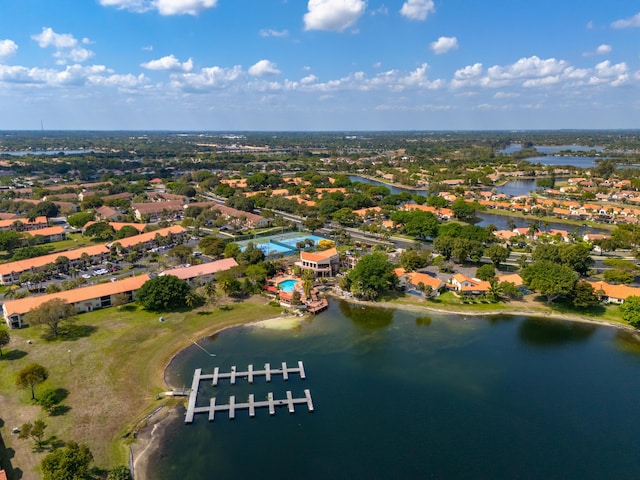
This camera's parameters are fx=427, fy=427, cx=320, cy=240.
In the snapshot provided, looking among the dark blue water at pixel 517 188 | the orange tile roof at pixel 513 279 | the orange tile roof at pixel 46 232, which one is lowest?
the orange tile roof at pixel 513 279

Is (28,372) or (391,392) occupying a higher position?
(28,372)

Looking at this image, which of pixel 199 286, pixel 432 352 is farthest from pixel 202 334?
pixel 432 352

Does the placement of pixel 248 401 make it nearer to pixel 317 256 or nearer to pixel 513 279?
pixel 317 256

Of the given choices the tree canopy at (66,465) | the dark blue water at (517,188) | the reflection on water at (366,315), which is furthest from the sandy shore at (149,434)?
the dark blue water at (517,188)

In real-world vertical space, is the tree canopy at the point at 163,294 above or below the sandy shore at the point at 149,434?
above

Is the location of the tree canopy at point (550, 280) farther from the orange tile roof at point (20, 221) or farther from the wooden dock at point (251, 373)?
the orange tile roof at point (20, 221)

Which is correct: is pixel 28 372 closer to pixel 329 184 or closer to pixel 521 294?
pixel 521 294

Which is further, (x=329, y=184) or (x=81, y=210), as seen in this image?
(x=329, y=184)
